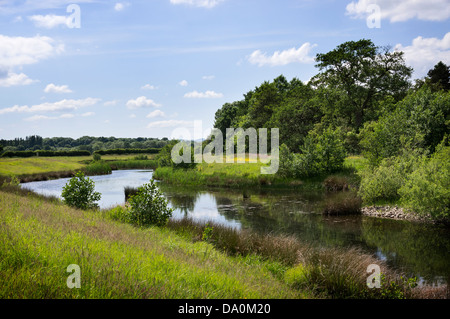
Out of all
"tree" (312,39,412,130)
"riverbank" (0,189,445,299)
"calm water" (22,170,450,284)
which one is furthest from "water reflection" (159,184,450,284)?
"tree" (312,39,412,130)

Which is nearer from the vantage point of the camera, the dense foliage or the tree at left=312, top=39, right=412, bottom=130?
the dense foliage

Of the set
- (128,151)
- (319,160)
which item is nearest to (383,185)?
(319,160)

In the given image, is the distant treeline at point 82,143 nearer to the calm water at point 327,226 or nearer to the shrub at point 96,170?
the shrub at point 96,170

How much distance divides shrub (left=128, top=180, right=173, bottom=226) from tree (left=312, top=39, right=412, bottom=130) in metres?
42.7

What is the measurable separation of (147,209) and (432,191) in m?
13.9

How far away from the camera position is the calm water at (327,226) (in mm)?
12382

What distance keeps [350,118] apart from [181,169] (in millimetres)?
28488

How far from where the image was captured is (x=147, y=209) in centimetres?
1372

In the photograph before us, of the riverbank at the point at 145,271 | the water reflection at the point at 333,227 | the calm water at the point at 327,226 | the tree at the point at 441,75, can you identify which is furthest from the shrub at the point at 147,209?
the tree at the point at 441,75

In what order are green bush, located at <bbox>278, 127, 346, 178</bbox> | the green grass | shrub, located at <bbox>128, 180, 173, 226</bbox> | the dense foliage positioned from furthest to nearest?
green bush, located at <bbox>278, 127, 346, 178</bbox> < the dense foliage < shrub, located at <bbox>128, 180, 173, 226</bbox> < the green grass

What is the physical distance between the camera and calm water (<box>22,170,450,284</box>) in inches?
487

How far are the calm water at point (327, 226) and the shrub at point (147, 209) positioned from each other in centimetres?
455

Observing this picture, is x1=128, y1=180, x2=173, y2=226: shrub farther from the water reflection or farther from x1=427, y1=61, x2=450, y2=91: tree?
x1=427, y1=61, x2=450, y2=91: tree
